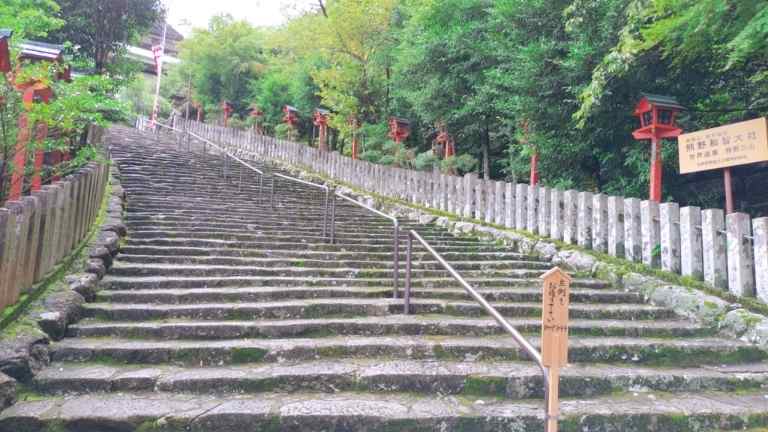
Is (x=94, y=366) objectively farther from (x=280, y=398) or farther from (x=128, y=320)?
(x=280, y=398)

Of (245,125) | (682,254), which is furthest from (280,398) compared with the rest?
(245,125)

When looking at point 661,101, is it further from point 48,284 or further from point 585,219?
point 48,284

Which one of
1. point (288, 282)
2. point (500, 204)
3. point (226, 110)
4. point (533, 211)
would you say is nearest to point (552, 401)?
point (288, 282)

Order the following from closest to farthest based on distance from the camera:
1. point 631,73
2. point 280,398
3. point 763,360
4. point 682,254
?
point 280,398 → point 763,360 → point 682,254 → point 631,73

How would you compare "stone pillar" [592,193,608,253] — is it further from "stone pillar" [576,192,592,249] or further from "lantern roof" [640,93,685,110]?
"lantern roof" [640,93,685,110]

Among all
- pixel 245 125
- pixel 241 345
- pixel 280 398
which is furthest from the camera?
pixel 245 125

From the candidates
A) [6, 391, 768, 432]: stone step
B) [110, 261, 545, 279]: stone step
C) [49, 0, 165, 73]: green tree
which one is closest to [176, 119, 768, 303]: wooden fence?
[110, 261, 545, 279]: stone step

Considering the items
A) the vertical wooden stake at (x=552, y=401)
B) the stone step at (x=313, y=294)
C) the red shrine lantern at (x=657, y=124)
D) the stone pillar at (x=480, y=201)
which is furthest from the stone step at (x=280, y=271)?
the vertical wooden stake at (x=552, y=401)

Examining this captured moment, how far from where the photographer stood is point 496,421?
9.64 feet

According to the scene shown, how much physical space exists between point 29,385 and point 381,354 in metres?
2.36

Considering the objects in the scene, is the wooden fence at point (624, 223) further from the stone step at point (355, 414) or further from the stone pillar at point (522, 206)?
the stone step at point (355, 414)

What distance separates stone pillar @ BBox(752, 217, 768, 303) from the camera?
445cm

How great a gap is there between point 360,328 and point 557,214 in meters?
3.97

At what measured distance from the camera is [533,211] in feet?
23.9
